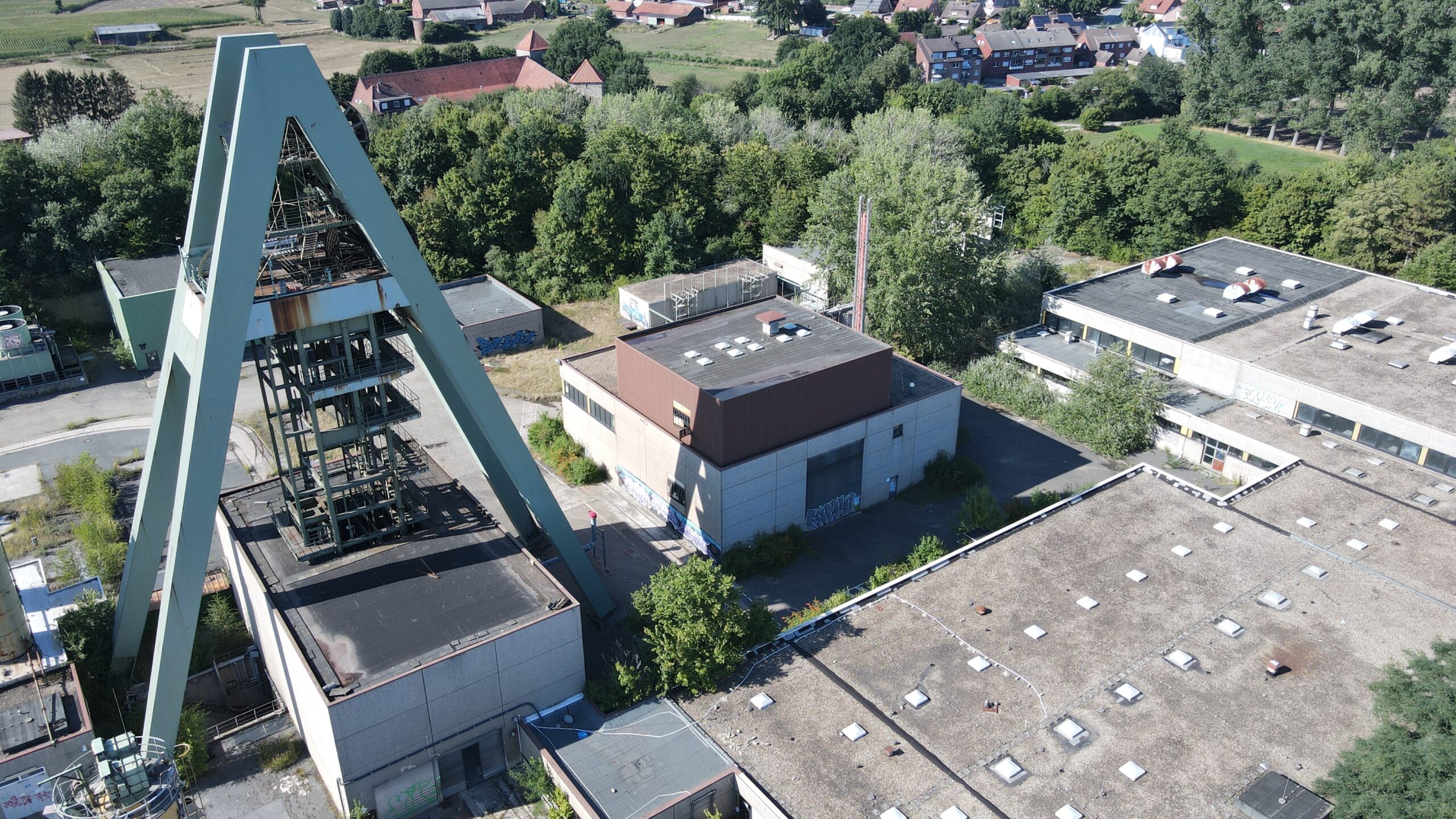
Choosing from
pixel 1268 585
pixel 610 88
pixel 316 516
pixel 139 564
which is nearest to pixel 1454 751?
pixel 1268 585

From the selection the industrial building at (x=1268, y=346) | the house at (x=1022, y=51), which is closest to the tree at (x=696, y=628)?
the industrial building at (x=1268, y=346)

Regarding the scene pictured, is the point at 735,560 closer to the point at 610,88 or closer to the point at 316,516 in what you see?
the point at 316,516

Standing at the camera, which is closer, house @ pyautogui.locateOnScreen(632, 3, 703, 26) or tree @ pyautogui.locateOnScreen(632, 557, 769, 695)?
tree @ pyautogui.locateOnScreen(632, 557, 769, 695)

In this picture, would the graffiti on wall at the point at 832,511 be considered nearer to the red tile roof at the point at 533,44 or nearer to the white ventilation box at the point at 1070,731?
the white ventilation box at the point at 1070,731

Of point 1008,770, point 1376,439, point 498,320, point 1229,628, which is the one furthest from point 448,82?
point 1008,770

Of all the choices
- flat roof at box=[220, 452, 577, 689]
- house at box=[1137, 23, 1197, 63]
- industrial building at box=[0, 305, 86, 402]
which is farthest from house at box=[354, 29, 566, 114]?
house at box=[1137, 23, 1197, 63]

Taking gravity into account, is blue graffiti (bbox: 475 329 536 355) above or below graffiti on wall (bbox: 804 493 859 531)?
above

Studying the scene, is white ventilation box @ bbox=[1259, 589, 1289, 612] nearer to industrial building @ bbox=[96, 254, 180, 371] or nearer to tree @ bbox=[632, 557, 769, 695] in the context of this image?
tree @ bbox=[632, 557, 769, 695]
